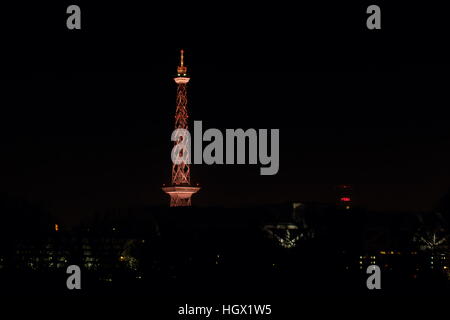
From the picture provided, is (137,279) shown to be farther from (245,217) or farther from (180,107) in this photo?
(180,107)

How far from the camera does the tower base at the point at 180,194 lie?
166m

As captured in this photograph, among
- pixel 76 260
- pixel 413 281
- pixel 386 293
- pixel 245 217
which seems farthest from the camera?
pixel 245 217

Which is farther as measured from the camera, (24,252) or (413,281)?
(24,252)

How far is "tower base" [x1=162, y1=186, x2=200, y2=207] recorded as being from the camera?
545ft

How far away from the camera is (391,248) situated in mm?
126688

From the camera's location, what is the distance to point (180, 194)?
167375mm

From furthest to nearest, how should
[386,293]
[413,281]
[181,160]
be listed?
1. [181,160]
2. [413,281]
3. [386,293]

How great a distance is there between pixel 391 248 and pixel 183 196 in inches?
1736

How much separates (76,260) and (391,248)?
2119cm

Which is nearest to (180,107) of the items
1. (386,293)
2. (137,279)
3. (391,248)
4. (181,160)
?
(181,160)

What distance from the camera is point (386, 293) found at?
3954 inches
